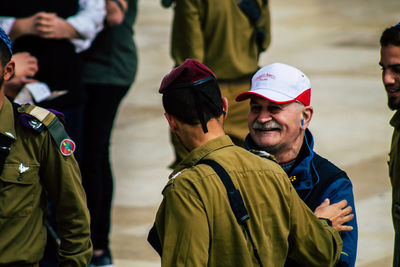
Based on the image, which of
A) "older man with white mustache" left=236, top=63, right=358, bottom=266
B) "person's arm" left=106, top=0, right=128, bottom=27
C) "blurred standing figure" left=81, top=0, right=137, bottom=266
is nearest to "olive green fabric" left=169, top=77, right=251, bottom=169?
"blurred standing figure" left=81, top=0, right=137, bottom=266

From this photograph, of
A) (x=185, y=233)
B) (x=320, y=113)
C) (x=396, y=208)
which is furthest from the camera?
(x=320, y=113)

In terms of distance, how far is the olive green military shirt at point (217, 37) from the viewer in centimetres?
551

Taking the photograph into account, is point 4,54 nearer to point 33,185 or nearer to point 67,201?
point 33,185

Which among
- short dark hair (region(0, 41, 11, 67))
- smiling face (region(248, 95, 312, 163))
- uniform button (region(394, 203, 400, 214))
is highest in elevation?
short dark hair (region(0, 41, 11, 67))

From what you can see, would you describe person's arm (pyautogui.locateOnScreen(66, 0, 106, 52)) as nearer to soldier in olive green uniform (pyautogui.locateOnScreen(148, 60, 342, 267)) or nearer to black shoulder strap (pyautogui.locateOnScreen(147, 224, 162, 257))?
soldier in olive green uniform (pyautogui.locateOnScreen(148, 60, 342, 267))

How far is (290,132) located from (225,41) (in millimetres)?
2266

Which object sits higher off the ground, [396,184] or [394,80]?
[394,80]

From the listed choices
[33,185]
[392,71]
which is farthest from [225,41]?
[33,185]

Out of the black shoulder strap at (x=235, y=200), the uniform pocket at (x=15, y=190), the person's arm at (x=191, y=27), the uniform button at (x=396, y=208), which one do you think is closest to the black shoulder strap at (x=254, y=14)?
the person's arm at (x=191, y=27)

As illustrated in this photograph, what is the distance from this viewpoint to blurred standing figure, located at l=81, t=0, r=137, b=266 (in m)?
5.41

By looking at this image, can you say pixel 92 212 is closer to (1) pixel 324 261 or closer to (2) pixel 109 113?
(2) pixel 109 113

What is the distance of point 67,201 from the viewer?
3428 millimetres

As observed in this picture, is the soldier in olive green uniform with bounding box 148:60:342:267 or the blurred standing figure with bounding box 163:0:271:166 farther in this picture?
the blurred standing figure with bounding box 163:0:271:166

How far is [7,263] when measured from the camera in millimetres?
3244
